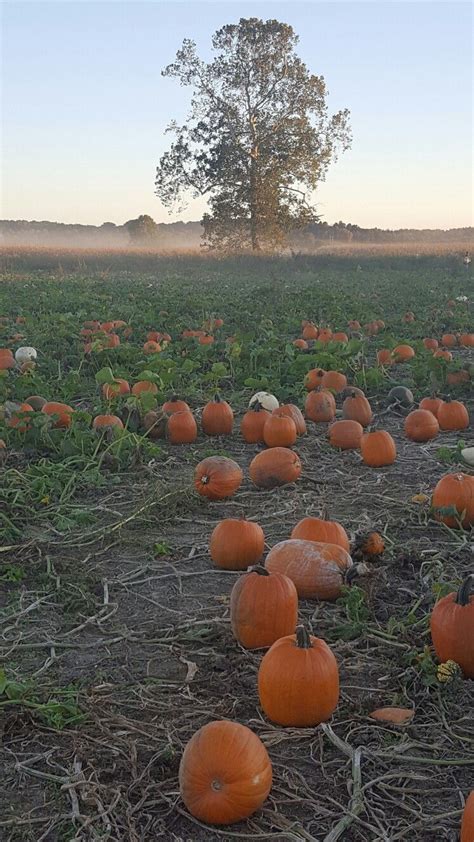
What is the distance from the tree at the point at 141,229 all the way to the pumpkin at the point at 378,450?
295 ft

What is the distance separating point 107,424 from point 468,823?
4221mm

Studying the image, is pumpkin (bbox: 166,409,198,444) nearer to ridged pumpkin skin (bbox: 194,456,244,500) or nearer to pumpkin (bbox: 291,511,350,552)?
ridged pumpkin skin (bbox: 194,456,244,500)

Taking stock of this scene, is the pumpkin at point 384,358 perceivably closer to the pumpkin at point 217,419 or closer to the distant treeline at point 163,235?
the pumpkin at point 217,419

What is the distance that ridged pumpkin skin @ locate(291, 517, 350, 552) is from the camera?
3867 millimetres

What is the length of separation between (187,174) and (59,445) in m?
Result: 41.3

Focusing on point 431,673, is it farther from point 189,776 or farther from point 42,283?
point 42,283

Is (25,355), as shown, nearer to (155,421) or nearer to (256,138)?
(155,421)

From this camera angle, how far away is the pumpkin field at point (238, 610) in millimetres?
2404

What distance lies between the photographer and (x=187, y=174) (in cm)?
4503

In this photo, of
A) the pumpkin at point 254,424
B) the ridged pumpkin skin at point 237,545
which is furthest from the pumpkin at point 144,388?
the ridged pumpkin skin at point 237,545

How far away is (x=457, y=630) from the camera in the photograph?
9.85 feet

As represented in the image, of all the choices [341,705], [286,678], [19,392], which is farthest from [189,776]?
[19,392]

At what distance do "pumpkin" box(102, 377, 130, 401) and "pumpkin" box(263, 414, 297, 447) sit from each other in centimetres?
113

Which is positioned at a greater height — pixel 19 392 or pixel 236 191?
pixel 236 191
